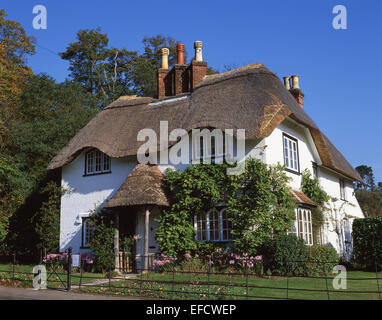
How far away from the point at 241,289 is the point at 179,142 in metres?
7.35

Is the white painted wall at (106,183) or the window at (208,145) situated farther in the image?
the white painted wall at (106,183)

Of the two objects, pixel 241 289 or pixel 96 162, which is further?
pixel 96 162

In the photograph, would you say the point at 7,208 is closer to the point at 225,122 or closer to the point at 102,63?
the point at 225,122

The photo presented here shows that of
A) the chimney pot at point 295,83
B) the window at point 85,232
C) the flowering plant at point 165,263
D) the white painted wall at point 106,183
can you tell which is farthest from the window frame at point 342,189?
the window at point 85,232

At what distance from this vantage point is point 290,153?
17.4 meters

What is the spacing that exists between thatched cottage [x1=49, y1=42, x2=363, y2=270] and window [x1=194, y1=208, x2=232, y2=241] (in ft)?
0.12

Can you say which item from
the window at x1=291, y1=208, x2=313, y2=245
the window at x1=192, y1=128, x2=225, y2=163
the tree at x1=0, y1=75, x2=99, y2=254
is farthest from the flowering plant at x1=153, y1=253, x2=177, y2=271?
the tree at x1=0, y1=75, x2=99, y2=254

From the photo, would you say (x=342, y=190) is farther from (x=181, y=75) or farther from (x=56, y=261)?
(x=56, y=261)

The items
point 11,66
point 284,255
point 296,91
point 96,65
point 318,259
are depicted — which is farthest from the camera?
point 96,65

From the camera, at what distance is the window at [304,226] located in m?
15.7

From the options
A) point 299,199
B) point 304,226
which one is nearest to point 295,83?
point 299,199

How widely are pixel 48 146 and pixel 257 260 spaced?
1564 centimetres

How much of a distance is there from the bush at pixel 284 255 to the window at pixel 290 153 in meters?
3.68

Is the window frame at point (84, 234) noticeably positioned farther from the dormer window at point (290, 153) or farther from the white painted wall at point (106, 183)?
the dormer window at point (290, 153)
